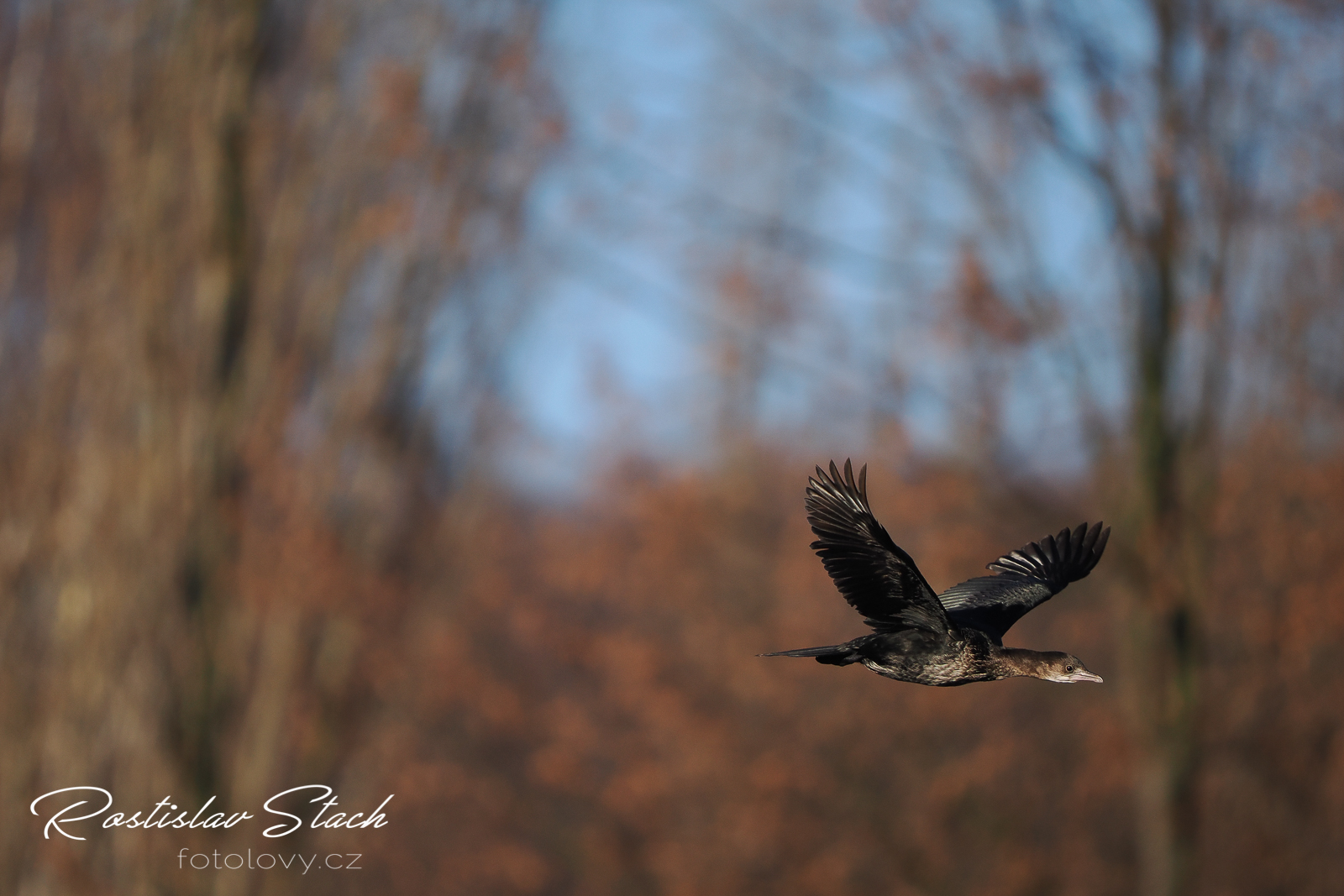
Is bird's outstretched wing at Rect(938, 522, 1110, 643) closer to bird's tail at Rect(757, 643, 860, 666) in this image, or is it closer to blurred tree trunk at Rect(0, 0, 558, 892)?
bird's tail at Rect(757, 643, 860, 666)

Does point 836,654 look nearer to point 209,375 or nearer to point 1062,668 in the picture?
point 1062,668

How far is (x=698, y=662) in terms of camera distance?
431 inches

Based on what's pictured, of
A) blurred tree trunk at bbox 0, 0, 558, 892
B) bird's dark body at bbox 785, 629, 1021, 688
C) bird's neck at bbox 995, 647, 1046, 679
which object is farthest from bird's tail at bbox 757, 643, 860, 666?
blurred tree trunk at bbox 0, 0, 558, 892

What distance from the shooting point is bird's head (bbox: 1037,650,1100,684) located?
0.96 m

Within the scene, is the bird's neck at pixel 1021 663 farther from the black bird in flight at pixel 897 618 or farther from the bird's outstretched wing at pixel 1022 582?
the bird's outstretched wing at pixel 1022 582

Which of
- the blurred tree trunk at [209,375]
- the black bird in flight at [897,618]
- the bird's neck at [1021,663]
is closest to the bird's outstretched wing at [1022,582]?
the black bird in flight at [897,618]

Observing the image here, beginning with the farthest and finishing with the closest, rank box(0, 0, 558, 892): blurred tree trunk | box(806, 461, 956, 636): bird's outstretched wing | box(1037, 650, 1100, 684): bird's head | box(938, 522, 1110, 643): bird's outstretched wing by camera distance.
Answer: box(0, 0, 558, 892): blurred tree trunk, box(938, 522, 1110, 643): bird's outstretched wing, box(806, 461, 956, 636): bird's outstretched wing, box(1037, 650, 1100, 684): bird's head

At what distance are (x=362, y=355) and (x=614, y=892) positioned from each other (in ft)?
24.9

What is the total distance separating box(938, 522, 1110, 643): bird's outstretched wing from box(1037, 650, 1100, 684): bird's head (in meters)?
0.16

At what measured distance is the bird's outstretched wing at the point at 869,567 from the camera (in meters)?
1.15

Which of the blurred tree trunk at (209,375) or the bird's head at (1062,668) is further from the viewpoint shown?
the blurred tree trunk at (209,375)

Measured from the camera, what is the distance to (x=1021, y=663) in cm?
105

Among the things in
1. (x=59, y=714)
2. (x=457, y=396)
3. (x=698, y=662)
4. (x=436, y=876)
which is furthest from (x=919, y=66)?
(x=436, y=876)

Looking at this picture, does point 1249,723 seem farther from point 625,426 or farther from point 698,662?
point 625,426
